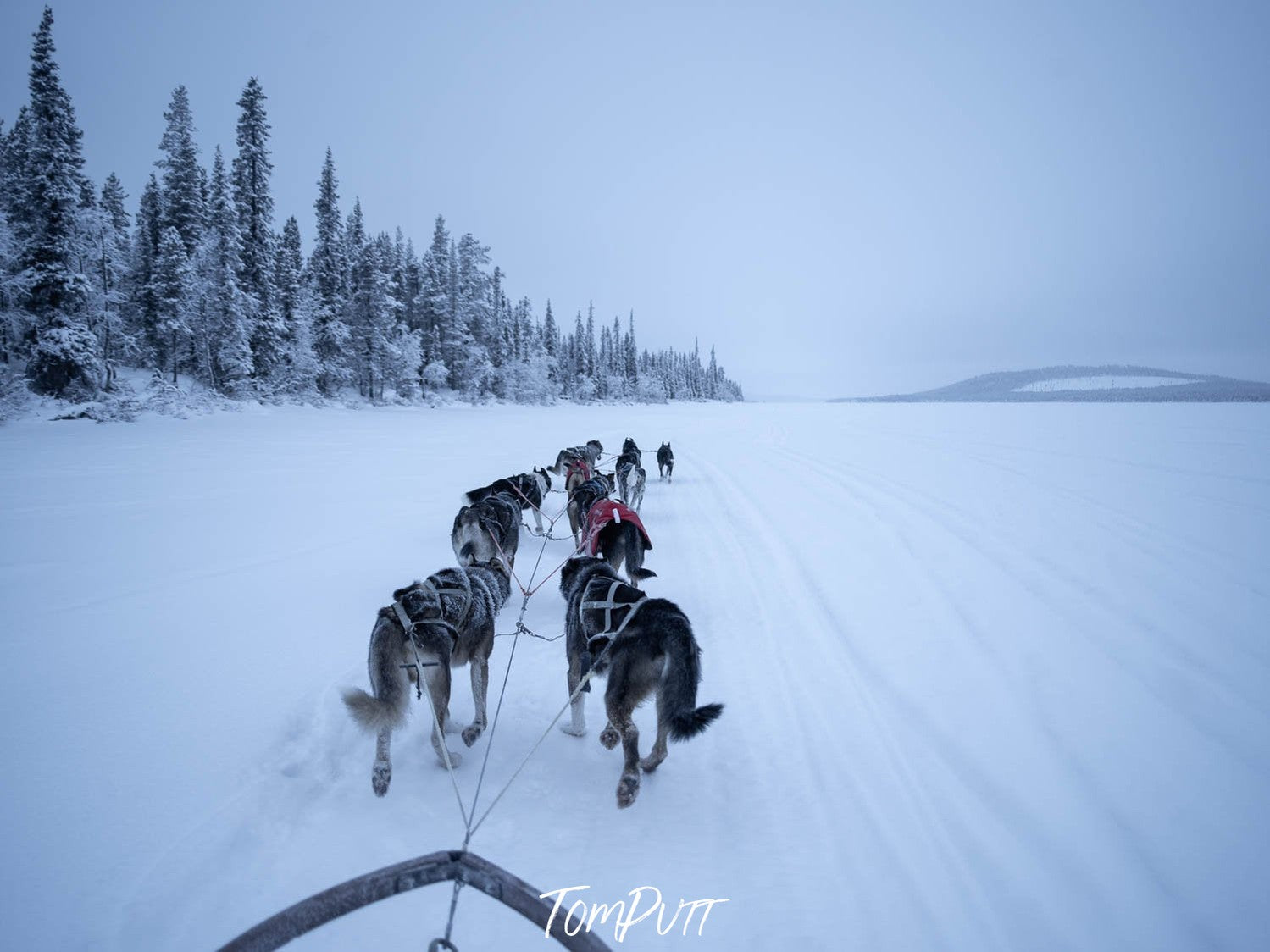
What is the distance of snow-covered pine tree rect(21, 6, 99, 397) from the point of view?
1883 cm

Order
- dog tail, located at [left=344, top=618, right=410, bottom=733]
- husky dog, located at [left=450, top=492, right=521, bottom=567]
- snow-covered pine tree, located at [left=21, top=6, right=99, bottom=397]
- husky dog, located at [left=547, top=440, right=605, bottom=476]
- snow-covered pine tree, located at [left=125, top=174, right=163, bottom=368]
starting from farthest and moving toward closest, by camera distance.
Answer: snow-covered pine tree, located at [left=125, top=174, right=163, bottom=368]
snow-covered pine tree, located at [left=21, top=6, right=99, bottom=397]
husky dog, located at [left=547, top=440, right=605, bottom=476]
husky dog, located at [left=450, top=492, right=521, bottom=567]
dog tail, located at [left=344, top=618, right=410, bottom=733]

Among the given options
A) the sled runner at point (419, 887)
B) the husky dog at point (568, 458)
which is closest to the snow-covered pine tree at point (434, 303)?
the husky dog at point (568, 458)

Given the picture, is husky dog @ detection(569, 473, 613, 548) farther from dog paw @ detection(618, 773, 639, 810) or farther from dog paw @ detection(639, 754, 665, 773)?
dog paw @ detection(618, 773, 639, 810)

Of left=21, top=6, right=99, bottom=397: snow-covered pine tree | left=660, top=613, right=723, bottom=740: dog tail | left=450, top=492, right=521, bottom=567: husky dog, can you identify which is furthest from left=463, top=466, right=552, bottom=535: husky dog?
left=21, top=6, right=99, bottom=397: snow-covered pine tree

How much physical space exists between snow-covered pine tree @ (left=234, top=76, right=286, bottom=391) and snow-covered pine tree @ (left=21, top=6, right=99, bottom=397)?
21.7 feet

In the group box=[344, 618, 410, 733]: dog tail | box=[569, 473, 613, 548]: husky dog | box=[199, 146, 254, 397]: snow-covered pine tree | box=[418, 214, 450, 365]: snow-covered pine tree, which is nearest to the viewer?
box=[344, 618, 410, 733]: dog tail

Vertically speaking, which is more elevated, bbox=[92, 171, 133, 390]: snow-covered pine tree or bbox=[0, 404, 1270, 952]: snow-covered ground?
bbox=[92, 171, 133, 390]: snow-covered pine tree

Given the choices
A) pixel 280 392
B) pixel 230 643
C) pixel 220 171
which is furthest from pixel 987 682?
pixel 220 171

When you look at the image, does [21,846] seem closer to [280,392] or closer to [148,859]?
[148,859]

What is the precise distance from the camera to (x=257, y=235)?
2683 centimetres

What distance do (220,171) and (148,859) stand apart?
39.8 metres

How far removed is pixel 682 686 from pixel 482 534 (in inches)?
148

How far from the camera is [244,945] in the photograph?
1.55m

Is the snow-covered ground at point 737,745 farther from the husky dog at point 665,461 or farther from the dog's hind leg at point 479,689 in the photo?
the husky dog at point 665,461
